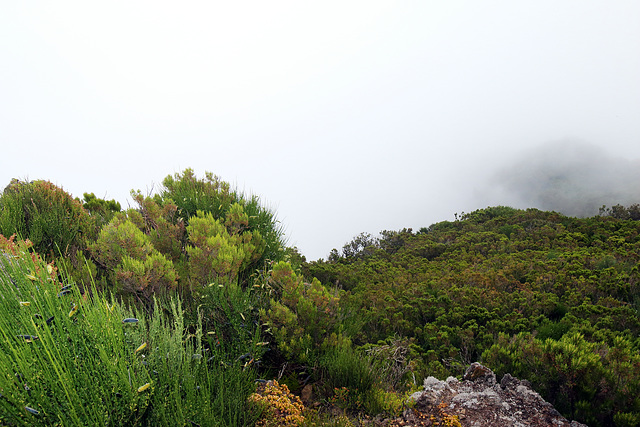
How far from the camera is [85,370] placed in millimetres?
1946

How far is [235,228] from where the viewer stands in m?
5.02

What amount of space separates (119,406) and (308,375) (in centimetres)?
193

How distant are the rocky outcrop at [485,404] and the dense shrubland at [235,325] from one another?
0.53ft

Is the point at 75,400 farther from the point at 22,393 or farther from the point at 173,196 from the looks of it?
the point at 173,196

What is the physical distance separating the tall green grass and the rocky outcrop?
1.48 metres

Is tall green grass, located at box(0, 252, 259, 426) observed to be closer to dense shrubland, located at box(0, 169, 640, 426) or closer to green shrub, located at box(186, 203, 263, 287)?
dense shrubland, located at box(0, 169, 640, 426)

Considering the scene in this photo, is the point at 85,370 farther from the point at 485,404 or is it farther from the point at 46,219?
the point at 46,219

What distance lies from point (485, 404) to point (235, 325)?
2302 mm

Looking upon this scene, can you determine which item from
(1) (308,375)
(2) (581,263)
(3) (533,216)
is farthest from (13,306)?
(3) (533,216)

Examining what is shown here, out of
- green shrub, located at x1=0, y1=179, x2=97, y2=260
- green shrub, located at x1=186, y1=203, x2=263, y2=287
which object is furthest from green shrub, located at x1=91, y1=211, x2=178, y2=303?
green shrub, located at x1=0, y1=179, x2=97, y2=260

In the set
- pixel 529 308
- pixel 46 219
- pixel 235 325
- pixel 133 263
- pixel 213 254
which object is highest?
pixel 46 219

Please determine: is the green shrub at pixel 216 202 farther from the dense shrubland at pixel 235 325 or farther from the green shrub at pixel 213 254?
the green shrub at pixel 213 254

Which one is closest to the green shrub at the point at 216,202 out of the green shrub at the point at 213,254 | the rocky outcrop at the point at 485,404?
the green shrub at the point at 213,254

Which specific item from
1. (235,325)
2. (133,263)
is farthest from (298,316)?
(133,263)
